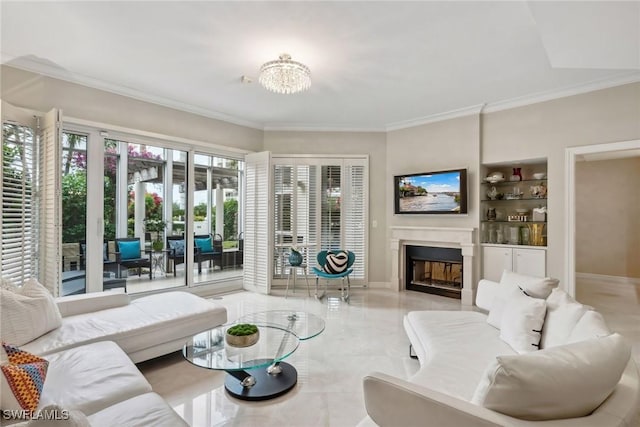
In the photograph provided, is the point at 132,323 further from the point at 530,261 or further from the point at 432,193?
the point at 530,261

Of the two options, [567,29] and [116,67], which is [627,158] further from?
[116,67]

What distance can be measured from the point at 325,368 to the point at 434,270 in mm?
3297

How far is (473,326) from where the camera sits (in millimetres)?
2551

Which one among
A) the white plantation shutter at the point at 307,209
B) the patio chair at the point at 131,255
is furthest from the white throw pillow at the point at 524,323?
the patio chair at the point at 131,255

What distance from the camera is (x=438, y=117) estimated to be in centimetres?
500

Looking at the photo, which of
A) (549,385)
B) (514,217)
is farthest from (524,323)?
(514,217)


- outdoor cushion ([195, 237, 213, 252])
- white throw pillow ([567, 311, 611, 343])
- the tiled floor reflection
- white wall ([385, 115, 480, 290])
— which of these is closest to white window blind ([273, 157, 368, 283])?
white wall ([385, 115, 480, 290])

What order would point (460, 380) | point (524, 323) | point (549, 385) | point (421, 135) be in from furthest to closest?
point (421, 135) < point (524, 323) < point (460, 380) < point (549, 385)

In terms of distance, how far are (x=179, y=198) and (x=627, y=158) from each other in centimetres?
782

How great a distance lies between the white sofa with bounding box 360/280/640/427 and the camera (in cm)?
108

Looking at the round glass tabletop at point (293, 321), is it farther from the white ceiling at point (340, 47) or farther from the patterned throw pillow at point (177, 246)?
the white ceiling at point (340, 47)

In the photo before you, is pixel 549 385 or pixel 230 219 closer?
pixel 549 385

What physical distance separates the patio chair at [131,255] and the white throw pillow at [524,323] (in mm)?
4555

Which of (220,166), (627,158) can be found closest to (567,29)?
(220,166)
